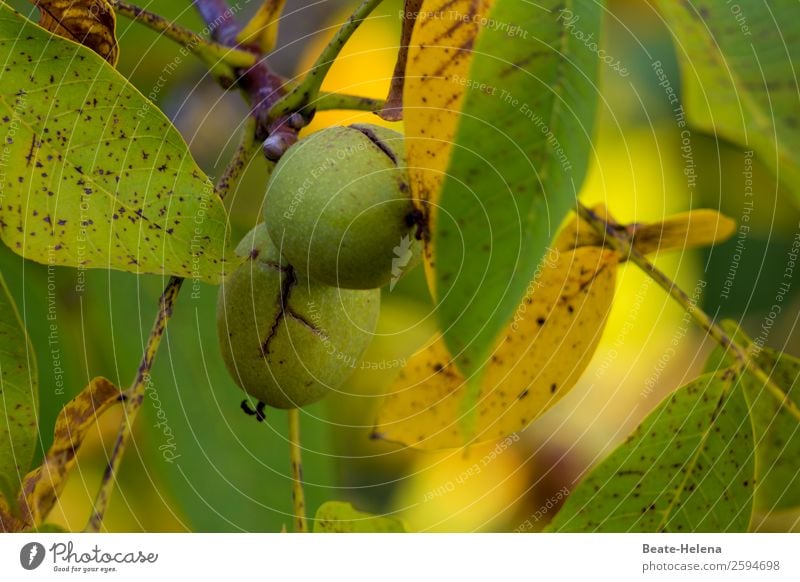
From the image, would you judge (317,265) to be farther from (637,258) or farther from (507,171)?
(637,258)

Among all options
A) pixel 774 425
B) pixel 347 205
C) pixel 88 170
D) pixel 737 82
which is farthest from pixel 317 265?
pixel 774 425

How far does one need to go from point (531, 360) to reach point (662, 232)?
0.14 m

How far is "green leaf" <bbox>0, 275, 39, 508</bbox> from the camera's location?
0.65m

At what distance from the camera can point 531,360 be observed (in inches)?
24.3

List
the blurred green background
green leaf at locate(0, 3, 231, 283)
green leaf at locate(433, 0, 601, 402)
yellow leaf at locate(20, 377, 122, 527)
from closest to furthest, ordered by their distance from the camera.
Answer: green leaf at locate(433, 0, 601, 402), green leaf at locate(0, 3, 231, 283), yellow leaf at locate(20, 377, 122, 527), the blurred green background

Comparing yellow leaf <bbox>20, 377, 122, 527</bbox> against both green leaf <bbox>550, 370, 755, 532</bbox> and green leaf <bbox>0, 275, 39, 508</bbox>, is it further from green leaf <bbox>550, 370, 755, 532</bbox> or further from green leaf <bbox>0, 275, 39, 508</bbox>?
green leaf <bbox>550, 370, 755, 532</bbox>

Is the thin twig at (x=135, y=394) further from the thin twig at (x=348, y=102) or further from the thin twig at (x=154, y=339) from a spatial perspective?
the thin twig at (x=348, y=102)

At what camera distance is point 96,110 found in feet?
1.76

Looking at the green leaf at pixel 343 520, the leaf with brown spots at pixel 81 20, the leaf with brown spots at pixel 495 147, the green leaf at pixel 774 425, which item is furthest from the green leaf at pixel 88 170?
the green leaf at pixel 774 425

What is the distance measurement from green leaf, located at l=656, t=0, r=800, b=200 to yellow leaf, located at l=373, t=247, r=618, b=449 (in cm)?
14

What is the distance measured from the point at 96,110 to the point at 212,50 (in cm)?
9
